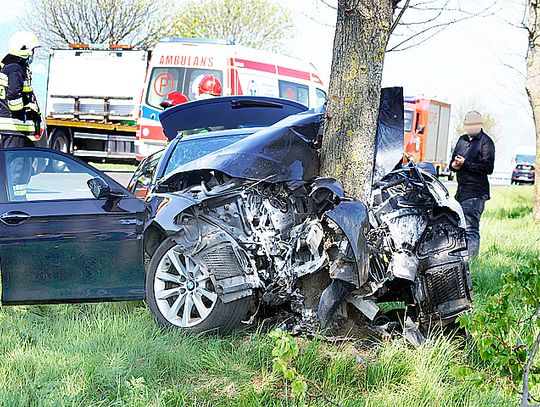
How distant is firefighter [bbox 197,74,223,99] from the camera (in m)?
12.6

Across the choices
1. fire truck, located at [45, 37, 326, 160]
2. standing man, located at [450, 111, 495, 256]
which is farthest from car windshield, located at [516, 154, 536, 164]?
standing man, located at [450, 111, 495, 256]

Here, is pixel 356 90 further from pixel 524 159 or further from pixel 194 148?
pixel 524 159

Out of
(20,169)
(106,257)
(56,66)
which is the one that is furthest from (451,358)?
(56,66)

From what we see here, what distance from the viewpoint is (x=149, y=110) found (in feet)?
45.1

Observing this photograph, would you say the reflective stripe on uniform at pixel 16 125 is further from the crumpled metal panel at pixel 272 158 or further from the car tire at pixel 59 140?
the car tire at pixel 59 140

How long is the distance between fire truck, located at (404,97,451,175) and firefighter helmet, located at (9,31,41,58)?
16.2 m

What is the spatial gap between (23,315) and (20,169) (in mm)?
1110

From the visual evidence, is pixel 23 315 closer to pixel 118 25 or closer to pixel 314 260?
pixel 314 260

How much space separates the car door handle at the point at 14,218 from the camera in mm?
→ 4734

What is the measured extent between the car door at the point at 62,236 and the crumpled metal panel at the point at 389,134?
6.02 feet

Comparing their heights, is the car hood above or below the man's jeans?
above

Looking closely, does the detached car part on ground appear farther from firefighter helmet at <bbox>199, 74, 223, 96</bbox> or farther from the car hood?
firefighter helmet at <bbox>199, 74, 223, 96</bbox>

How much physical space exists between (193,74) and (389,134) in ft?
29.8

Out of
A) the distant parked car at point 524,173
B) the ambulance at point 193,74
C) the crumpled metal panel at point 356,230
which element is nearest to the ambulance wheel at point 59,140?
the ambulance at point 193,74
